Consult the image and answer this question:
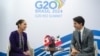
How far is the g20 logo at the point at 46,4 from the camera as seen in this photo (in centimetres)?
566

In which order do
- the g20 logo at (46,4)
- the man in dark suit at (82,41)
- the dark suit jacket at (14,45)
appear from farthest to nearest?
the g20 logo at (46,4) < the dark suit jacket at (14,45) < the man in dark suit at (82,41)

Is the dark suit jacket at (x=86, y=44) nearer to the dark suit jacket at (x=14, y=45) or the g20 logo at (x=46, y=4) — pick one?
the dark suit jacket at (x=14, y=45)

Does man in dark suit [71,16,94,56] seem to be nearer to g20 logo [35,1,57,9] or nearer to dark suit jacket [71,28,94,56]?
dark suit jacket [71,28,94,56]

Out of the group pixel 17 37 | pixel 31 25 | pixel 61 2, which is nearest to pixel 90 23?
pixel 61 2

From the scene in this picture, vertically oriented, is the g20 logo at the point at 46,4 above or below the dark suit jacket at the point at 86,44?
above

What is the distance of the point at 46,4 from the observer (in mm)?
5668

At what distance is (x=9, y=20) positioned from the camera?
18.7 ft

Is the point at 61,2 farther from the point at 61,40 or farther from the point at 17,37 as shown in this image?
the point at 17,37

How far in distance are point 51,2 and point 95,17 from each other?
114 centimetres

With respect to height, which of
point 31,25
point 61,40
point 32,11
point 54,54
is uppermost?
point 32,11

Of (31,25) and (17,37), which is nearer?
(17,37)

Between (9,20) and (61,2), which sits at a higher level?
(61,2)

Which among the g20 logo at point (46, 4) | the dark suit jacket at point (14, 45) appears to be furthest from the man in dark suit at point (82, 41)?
the g20 logo at point (46, 4)

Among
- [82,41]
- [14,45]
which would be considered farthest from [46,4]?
[82,41]
